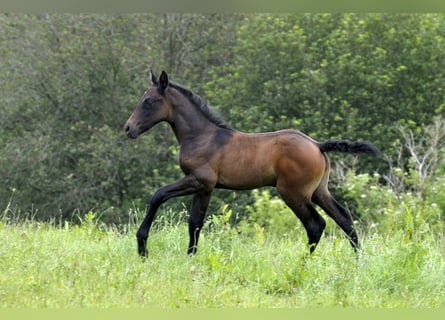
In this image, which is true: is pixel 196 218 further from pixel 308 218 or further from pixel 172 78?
pixel 172 78

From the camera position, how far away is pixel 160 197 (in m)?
6.55

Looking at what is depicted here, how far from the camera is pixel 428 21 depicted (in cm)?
2370

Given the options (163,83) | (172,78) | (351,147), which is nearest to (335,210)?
(351,147)

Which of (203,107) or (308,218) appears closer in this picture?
(308,218)

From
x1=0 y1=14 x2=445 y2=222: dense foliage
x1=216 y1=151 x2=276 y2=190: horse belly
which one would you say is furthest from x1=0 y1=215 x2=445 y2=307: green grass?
x1=0 y1=14 x2=445 y2=222: dense foliage

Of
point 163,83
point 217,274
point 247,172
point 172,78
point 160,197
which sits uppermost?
point 163,83

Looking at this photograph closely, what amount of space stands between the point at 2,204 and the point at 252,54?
29.1ft

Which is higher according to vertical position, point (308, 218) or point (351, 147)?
Result: point (351, 147)

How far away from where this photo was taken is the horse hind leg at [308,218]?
6.61 m

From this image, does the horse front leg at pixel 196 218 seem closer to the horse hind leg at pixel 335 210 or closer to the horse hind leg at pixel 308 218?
the horse hind leg at pixel 308 218

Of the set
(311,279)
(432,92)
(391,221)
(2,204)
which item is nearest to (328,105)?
(432,92)

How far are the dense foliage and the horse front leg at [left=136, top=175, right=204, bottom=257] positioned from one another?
14.8 metres

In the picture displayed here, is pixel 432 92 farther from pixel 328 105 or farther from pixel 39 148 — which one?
pixel 39 148

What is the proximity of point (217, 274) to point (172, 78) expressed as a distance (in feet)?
56.5
